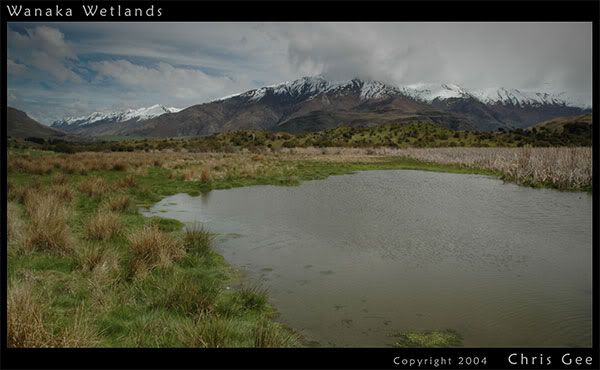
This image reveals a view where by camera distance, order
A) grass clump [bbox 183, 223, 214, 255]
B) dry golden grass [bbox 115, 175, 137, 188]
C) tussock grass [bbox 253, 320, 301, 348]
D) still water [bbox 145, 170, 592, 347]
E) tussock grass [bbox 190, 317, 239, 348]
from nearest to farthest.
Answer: tussock grass [bbox 190, 317, 239, 348] < tussock grass [bbox 253, 320, 301, 348] < still water [bbox 145, 170, 592, 347] < grass clump [bbox 183, 223, 214, 255] < dry golden grass [bbox 115, 175, 137, 188]

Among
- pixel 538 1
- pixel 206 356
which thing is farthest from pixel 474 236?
pixel 206 356

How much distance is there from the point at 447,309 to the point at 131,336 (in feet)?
19.0

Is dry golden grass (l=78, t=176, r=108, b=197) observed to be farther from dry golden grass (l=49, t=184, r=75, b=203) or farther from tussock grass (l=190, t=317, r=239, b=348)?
tussock grass (l=190, t=317, r=239, b=348)

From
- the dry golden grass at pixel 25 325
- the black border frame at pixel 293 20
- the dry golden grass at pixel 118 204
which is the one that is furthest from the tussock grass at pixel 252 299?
the dry golden grass at pixel 118 204

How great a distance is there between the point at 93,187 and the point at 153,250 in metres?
12.1

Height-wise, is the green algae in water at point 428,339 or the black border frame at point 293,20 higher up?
the black border frame at point 293,20

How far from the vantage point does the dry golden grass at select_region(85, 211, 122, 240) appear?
37.2 feet

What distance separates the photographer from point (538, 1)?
6160 mm

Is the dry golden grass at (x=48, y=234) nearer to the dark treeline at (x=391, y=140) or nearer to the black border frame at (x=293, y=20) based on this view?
the black border frame at (x=293, y=20)

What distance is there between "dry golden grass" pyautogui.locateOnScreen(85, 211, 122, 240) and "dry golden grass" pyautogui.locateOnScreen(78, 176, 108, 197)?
25.3 ft

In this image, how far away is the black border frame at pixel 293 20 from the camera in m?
4.78

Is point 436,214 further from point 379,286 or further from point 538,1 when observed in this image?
point 538,1

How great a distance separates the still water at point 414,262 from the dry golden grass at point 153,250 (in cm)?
180

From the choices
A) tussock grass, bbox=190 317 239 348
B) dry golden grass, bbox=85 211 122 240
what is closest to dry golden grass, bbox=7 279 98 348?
tussock grass, bbox=190 317 239 348
